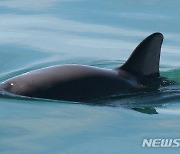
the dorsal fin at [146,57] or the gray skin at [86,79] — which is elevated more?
the dorsal fin at [146,57]

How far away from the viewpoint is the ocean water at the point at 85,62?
267 inches

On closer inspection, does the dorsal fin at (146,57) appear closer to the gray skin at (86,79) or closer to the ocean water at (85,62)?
the gray skin at (86,79)

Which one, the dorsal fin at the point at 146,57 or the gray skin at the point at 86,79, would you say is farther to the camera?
the dorsal fin at the point at 146,57

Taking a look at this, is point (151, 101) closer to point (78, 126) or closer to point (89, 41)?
point (78, 126)

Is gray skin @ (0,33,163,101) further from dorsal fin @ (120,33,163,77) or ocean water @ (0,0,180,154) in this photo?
ocean water @ (0,0,180,154)

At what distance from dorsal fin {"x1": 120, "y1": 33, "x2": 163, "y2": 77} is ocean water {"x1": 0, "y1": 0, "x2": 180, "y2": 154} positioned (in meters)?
0.28

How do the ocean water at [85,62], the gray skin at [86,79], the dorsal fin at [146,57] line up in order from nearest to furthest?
the ocean water at [85,62]
the gray skin at [86,79]
the dorsal fin at [146,57]

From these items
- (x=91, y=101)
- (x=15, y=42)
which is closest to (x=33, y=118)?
(x=91, y=101)

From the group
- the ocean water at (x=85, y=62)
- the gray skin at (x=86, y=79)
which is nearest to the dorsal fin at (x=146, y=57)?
the gray skin at (x=86, y=79)

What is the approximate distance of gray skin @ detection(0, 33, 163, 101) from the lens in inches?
314

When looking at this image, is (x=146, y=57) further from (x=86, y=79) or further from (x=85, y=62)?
(x=85, y=62)

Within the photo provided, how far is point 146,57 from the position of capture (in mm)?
8414

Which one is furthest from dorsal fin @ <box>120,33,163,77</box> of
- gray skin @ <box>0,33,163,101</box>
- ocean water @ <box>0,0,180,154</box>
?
ocean water @ <box>0,0,180,154</box>

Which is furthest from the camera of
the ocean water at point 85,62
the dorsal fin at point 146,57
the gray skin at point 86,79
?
the dorsal fin at point 146,57
